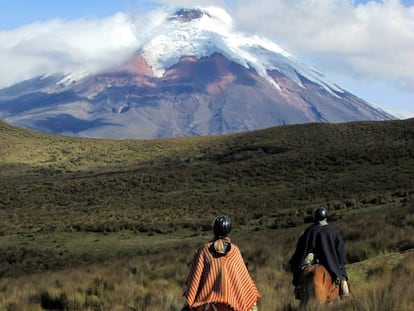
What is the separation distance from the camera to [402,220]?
18953 millimetres

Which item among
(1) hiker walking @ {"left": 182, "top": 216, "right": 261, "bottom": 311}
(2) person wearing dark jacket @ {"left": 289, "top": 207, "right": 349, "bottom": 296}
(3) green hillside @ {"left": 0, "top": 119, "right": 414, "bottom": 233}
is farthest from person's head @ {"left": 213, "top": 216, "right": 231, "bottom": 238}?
(3) green hillside @ {"left": 0, "top": 119, "right": 414, "bottom": 233}

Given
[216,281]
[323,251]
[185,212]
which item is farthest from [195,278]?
[185,212]

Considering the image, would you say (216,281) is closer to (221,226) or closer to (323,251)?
(221,226)

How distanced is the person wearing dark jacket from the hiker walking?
8.52 feet

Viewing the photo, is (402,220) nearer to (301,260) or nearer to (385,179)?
(301,260)

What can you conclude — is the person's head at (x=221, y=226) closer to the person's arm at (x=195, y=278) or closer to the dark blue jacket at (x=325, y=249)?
the person's arm at (x=195, y=278)

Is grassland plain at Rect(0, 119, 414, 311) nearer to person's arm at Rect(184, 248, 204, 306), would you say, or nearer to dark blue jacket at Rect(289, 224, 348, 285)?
dark blue jacket at Rect(289, 224, 348, 285)

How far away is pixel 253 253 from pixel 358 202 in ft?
53.5

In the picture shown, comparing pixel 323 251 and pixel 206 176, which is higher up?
pixel 206 176

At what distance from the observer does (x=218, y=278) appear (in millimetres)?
7641

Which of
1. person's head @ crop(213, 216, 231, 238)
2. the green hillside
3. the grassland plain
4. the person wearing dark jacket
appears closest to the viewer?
person's head @ crop(213, 216, 231, 238)

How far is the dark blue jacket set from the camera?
1004 centimetres

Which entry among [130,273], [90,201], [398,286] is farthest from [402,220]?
[90,201]

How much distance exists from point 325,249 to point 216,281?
9.45 feet
